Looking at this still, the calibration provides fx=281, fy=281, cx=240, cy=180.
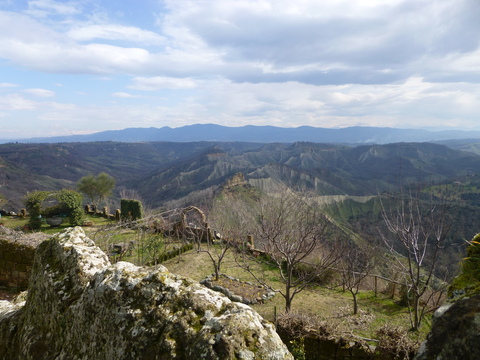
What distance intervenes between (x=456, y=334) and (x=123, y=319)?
7.32ft

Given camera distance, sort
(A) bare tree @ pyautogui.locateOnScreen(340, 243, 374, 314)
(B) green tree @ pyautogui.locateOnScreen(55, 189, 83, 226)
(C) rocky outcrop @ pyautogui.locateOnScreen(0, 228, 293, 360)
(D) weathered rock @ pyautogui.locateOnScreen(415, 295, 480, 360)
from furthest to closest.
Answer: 1. (B) green tree @ pyautogui.locateOnScreen(55, 189, 83, 226)
2. (A) bare tree @ pyautogui.locateOnScreen(340, 243, 374, 314)
3. (C) rocky outcrop @ pyautogui.locateOnScreen(0, 228, 293, 360)
4. (D) weathered rock @ pyautogui.locateOnScreen(415, 295, 480, 360)

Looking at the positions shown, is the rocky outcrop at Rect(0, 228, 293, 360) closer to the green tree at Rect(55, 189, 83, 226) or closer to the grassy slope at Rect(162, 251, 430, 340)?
the grassy slope at Rect(162, 251, 430, 340)

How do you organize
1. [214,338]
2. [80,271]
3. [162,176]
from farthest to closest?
[162,176] → [80,271] → [214,338]

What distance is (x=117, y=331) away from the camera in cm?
221

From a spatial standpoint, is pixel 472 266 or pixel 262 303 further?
pixel 262 303

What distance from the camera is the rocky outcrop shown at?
192 centimetres

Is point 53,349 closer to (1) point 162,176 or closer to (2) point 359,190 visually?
(2) point 359,190

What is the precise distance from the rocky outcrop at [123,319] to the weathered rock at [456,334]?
0.87m

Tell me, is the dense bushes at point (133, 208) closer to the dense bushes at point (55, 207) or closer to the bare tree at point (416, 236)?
the dense bushes at point (55, 207)

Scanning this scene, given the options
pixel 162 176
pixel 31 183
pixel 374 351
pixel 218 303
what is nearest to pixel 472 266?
pixel 374 351

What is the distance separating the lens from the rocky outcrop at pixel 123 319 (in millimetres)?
1925

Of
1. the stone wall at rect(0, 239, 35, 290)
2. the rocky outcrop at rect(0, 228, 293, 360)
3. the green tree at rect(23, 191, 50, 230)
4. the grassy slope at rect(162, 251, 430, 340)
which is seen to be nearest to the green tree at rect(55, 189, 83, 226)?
the green tree at rect(23, 191, 50, 230)

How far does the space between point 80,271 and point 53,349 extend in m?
0.71

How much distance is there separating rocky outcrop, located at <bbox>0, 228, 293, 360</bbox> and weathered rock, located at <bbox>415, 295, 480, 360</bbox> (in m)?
0.87
